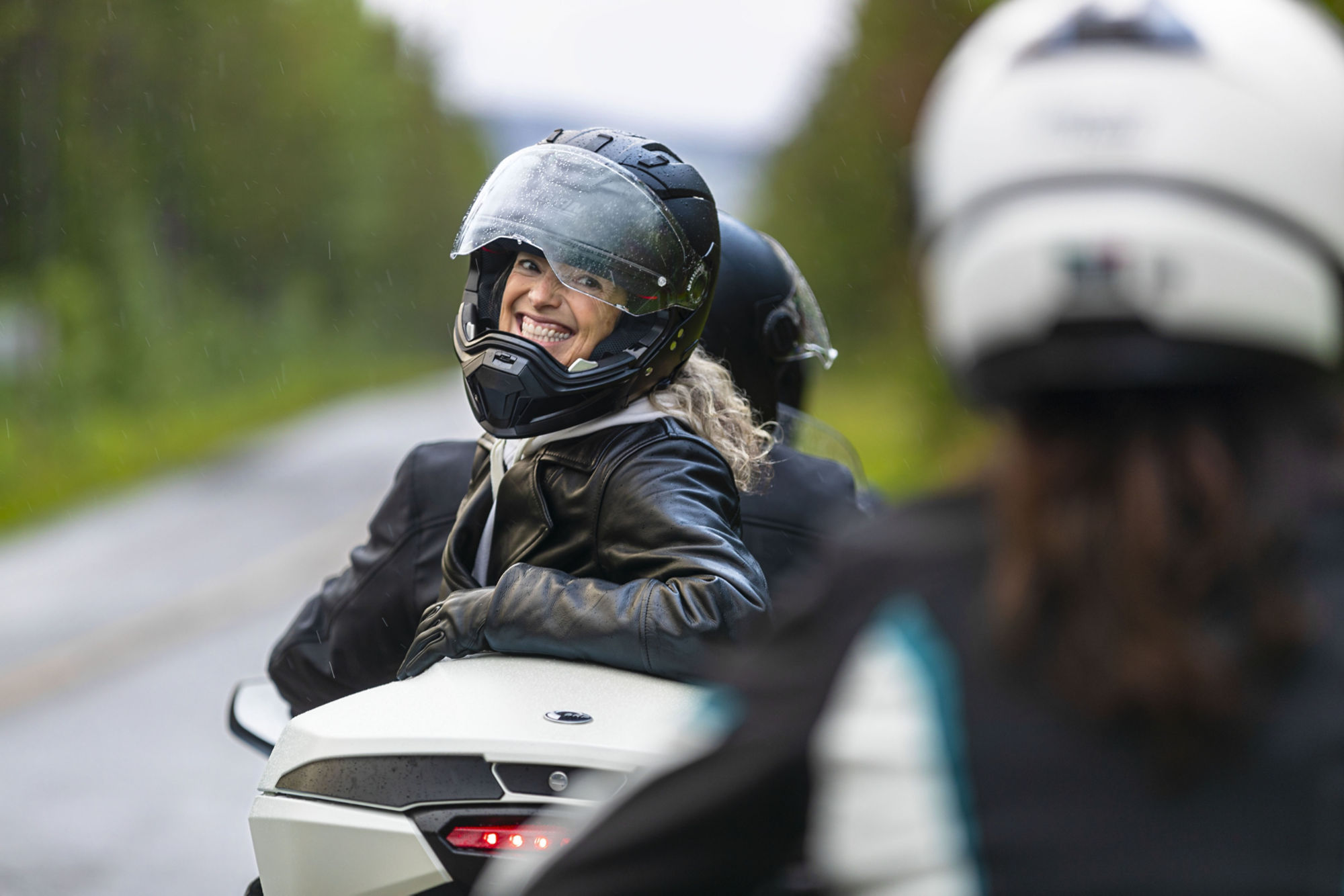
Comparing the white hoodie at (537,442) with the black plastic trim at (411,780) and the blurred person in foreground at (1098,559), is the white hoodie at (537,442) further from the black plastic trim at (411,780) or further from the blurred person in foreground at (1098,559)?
the blurred person in foreground at (1098,559)

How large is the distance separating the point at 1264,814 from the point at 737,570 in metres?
1.37

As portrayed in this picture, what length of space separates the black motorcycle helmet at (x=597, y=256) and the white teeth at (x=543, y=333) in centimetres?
8

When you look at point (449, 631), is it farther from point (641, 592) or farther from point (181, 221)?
point (181, 221)

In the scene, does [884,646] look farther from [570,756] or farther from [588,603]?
[588,603]

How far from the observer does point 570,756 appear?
6.93 feet

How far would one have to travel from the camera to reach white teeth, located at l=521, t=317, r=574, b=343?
285 centimetres

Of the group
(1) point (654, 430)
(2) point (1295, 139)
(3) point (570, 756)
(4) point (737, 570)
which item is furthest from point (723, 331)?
(2) point (1295, 139)

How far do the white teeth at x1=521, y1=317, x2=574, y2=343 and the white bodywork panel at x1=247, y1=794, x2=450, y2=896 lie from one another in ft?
3.28

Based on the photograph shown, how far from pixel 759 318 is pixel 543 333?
2.49ft

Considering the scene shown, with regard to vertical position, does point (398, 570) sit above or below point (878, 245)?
above

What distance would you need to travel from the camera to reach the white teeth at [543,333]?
2.85 m

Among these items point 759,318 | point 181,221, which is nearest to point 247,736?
point 759,318

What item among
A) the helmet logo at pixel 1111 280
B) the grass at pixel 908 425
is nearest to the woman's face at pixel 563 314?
the helmet logo at pixel 1111 280

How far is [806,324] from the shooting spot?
11.9 feet
